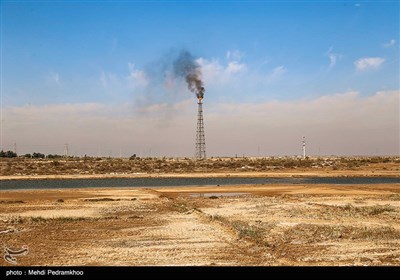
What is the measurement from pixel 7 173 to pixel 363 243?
71.2m

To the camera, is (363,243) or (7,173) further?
(7,173)

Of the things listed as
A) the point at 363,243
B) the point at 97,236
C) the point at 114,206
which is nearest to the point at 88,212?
the point at 114,206

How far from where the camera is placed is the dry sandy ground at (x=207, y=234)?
13031mm

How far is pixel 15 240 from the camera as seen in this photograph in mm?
16531

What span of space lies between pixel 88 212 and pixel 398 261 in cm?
1770

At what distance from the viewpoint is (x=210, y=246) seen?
579 inches

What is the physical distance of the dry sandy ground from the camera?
13.0m

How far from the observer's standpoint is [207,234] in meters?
17.1

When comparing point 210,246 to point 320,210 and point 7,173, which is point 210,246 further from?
point 7,173

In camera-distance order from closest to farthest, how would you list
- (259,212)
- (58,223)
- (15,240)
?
(15,240), (58,223), (259,212)
